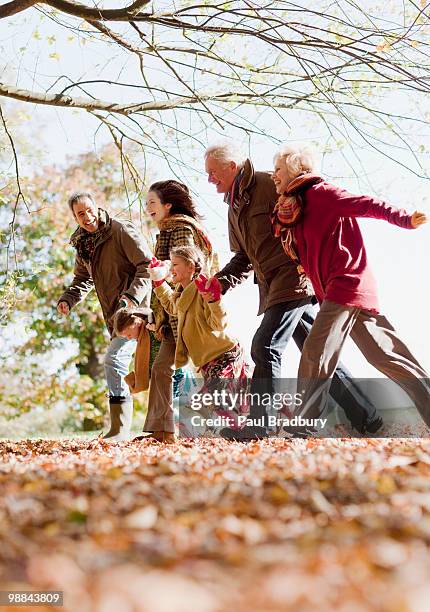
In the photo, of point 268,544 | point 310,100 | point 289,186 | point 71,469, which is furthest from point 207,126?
point 268,544

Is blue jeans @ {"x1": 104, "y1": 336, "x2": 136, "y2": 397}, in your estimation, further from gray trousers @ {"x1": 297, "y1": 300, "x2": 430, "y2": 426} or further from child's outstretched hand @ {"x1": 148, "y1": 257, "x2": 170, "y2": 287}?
gray trousers @ {"x1": 297, "y1": 300, "x2": 430, "y2": 426}

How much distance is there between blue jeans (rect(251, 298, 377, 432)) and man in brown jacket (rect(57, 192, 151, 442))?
1270 mm

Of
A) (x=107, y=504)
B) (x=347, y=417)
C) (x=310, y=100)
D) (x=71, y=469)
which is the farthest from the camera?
(x=310, y=100)

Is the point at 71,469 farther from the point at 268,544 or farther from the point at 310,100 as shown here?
the point at 310,100

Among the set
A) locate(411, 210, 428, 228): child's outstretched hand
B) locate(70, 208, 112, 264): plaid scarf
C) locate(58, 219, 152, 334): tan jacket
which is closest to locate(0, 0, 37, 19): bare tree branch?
A: locate(70, 208, 112, 264): plaid scarf

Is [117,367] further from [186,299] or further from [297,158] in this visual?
[297,158]

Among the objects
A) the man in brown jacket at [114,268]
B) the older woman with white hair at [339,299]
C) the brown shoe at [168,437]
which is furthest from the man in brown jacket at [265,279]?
the man in brown jacket at [114,268]

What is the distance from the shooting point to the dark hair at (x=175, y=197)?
5304 mm

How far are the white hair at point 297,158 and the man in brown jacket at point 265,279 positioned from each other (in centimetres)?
41

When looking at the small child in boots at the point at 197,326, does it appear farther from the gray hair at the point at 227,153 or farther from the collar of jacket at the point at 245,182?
the gray hair at the point at 227,153

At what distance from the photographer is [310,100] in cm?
556

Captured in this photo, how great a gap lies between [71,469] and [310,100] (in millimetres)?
3624

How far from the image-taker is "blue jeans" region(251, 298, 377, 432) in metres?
4.41

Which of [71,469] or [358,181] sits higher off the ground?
[358,181]
